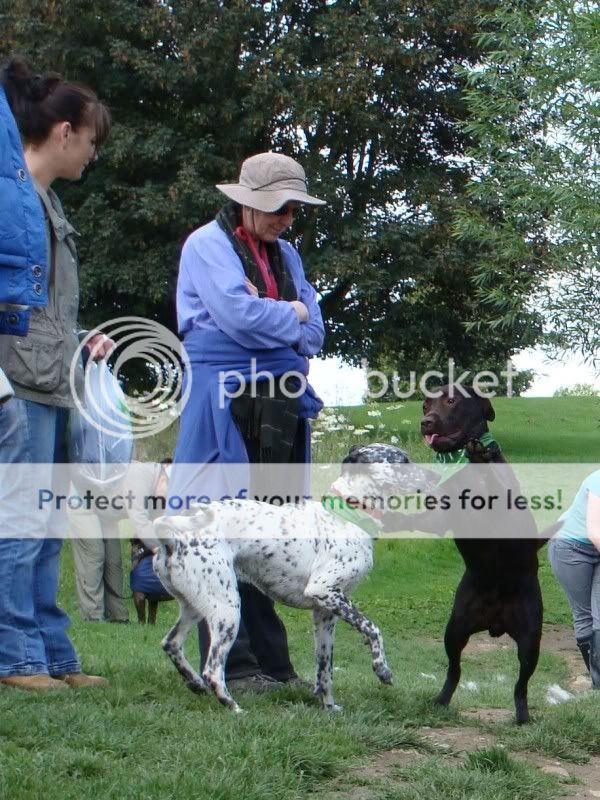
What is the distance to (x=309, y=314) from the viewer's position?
5289mm

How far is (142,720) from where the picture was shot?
14.3 ft

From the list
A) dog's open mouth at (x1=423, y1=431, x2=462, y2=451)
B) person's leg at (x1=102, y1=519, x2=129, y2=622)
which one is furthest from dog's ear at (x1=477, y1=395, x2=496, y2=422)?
person's leg at (x1=102, y1=519, x2=129, y2=622)

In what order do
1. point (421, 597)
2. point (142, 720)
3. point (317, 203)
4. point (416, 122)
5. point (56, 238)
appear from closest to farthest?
1. point (142, 720)
2. point (56, 238)
3. point (317, 203)
4. point (421, 597)
5. point (416, 122)

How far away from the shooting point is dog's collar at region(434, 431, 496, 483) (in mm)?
5590

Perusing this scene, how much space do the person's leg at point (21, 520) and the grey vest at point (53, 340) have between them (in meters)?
0.09

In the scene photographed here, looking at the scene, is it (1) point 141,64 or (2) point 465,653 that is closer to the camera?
(2) point 465,653

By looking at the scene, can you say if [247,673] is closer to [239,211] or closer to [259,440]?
[259,440]

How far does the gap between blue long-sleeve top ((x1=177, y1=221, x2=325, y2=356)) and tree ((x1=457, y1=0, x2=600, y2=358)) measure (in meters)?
12.3

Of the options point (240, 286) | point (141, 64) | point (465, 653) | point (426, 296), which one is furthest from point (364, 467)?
point (426, 296)

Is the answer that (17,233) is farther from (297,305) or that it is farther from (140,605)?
(140,605)

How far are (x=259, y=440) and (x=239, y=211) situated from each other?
107cm

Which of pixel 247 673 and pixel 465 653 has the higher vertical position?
pixel 247 673

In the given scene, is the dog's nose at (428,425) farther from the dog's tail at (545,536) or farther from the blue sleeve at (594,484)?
the blue sleeve at (594,484)

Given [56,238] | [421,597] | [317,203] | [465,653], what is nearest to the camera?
[56,238]
